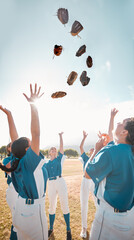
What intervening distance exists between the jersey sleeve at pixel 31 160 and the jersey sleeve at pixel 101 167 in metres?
0.89

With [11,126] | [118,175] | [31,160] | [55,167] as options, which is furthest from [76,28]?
[55,167]

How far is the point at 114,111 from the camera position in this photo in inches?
130

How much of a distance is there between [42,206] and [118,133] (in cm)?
183

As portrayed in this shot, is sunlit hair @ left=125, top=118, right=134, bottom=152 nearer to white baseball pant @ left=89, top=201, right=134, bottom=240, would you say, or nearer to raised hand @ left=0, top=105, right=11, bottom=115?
white baseball pant @ left=89, top=201, right=134, bottom=240

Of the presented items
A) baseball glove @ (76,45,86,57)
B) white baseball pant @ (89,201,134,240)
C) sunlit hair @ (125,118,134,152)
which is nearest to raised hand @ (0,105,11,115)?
sunlit hair @ (125,118,134,152)

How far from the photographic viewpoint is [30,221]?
2.19m

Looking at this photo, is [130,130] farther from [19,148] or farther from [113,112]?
[19,148]

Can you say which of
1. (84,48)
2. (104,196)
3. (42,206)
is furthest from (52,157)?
(84,48)

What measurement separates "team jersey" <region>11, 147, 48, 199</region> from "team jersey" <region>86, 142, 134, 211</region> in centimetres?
102

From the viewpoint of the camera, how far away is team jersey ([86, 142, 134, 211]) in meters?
1.90

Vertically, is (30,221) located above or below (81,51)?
below

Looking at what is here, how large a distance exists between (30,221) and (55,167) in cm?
271

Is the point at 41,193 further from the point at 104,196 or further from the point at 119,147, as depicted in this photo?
the point at 119,147

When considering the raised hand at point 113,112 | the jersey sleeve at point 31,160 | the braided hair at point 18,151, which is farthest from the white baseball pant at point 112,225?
the raised hand at point 113,112
